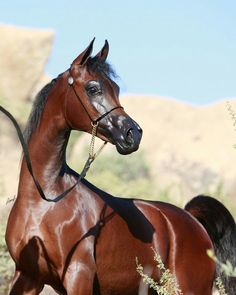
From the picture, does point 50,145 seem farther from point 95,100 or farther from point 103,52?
point 103,52

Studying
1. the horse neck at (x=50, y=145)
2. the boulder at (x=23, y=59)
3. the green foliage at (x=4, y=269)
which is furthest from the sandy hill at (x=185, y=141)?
the horse neck at (x=50, y=145)

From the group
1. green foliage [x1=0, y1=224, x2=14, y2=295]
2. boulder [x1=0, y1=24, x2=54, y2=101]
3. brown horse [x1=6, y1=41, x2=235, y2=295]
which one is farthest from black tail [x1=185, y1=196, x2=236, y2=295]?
boulder [x1=0, y1=24, x2=54, y2=101]

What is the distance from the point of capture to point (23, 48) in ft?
176

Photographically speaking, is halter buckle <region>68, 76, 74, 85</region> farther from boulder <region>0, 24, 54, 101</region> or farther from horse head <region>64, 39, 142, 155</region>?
boulder <region>0, 24, 54, 101</region>

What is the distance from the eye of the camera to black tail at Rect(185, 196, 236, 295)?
844 centimetres

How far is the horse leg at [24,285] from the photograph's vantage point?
676 centimetres

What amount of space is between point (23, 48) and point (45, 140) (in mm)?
47107

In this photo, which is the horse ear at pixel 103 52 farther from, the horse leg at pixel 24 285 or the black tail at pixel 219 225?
the black tail at pixel 219 225

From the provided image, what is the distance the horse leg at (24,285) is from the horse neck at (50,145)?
0.66 m

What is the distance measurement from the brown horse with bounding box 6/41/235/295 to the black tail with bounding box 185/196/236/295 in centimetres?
114

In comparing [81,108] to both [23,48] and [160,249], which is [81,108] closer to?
[160,249]

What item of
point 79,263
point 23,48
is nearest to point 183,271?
point 79,263

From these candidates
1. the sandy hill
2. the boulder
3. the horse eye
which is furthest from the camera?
the sandy hill

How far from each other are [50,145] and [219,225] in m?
2.22
